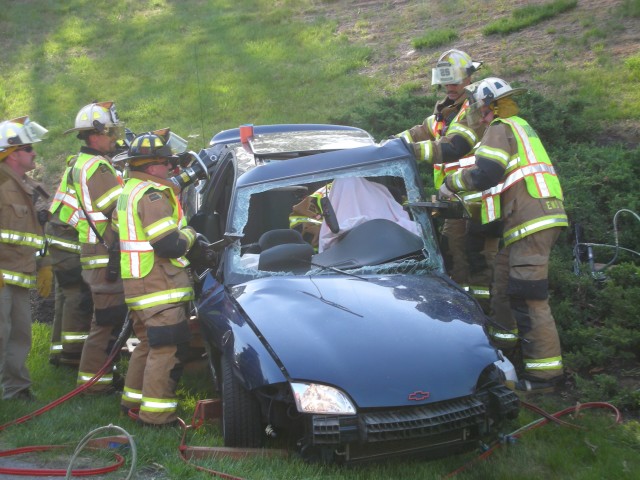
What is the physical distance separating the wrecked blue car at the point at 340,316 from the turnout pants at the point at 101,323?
2.72 feet

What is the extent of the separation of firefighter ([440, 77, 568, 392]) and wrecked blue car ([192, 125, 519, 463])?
1.80 feet

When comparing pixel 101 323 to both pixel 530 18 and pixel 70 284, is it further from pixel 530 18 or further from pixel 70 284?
pixel 530 18

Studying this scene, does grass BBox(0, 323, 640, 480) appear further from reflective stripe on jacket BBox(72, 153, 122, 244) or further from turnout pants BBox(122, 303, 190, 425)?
reflective stripe on jacket BBox(72, 153, 122, 244)

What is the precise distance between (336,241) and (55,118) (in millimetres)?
9682

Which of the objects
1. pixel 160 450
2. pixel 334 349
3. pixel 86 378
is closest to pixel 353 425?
pixel 334 349

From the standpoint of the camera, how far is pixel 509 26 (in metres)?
12.2

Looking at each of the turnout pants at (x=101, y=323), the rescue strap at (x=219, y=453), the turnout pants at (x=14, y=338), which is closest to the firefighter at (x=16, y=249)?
the turnout pants at (x=14, y=338)

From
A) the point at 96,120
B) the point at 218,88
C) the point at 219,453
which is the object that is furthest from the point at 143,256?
the point at 218,88

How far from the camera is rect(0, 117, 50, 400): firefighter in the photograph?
19.0ft

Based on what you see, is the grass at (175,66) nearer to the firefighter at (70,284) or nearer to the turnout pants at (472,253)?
the firefighter at (70,284)

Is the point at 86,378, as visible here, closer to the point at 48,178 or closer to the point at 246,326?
the point at 246,326

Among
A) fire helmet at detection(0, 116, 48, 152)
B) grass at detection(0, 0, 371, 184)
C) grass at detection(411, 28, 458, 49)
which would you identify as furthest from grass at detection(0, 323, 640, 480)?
grass at detection(411, 28, 458, 49)

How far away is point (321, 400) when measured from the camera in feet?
12.9

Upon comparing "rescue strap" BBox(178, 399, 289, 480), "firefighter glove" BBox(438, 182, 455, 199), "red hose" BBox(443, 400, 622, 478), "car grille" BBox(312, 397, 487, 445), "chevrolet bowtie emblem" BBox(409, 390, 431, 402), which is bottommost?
"red hose" BBox(443, 400, 622, 478)
